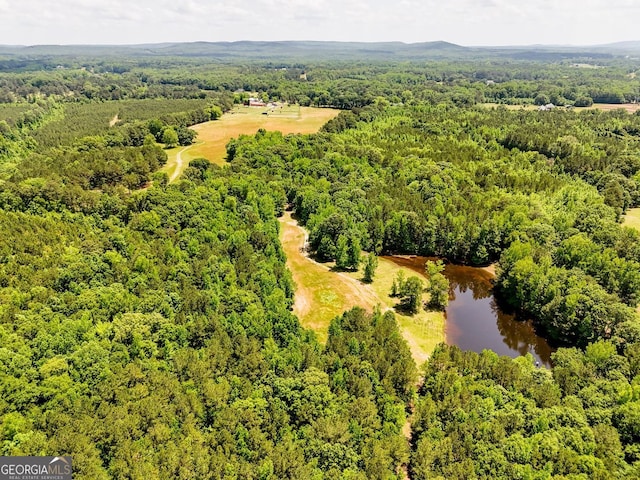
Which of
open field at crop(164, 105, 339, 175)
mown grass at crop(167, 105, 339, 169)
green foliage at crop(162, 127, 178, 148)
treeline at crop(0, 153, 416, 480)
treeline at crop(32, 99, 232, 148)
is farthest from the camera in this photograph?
green foliage at crop(162, 127, 178, 148)

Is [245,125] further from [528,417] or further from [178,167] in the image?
[528,417]

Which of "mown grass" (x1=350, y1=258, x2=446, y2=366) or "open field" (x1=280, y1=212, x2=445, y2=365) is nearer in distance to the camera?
"mown grass" (x1=350, y1=258, x2=446, y2=366)

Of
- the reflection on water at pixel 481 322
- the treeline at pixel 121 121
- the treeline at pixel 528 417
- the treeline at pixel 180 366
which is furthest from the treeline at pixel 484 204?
the treeline at pixel 121 121

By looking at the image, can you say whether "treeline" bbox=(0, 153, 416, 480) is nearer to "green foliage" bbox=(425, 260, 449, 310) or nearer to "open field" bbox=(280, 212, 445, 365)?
"open field" bbox=(280, 212, 445, 365)

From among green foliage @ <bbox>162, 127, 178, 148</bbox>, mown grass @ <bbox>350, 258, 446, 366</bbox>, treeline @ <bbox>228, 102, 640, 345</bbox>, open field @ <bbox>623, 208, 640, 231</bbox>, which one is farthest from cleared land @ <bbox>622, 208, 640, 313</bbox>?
green foliage @ <bbox>162, 127, 178, 148</bbox>

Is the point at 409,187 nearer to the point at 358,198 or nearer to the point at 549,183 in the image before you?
the point at 358,198

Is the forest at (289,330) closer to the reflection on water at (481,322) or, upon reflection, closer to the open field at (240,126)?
the reflection on water at (481,322)

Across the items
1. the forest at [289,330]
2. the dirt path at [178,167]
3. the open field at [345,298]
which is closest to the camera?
the forest at [289,330]

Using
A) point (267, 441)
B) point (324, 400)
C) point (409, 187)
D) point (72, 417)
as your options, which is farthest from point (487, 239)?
point (72, 417)
